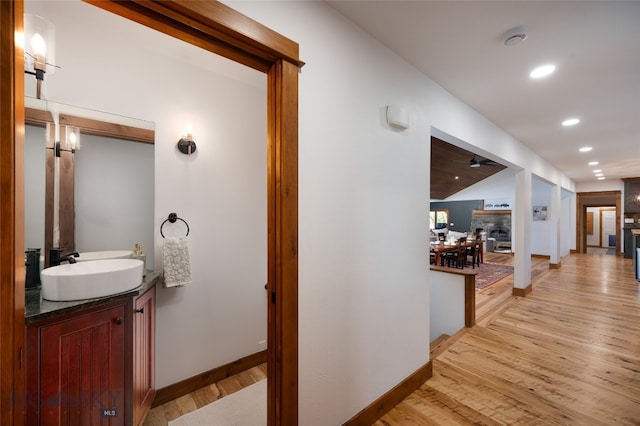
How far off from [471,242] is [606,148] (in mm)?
3614

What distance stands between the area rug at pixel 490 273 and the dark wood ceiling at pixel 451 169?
285cm

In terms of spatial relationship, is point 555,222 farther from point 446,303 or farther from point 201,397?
point 201,397

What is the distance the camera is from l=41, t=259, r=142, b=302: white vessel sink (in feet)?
4.08

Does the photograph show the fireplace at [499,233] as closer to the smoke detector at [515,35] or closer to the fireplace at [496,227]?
the fireplace at [496,227]

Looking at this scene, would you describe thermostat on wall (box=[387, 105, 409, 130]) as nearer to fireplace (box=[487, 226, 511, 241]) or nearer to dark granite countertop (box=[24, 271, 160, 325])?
dark granite countertop (box=[24, 271, 160, 325])

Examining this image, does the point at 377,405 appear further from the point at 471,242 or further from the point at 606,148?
the point at 471,242

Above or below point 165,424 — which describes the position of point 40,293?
above

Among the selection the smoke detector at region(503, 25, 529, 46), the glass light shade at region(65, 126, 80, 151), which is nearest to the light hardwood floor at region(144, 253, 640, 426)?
the glass light shade at region(65, 126, 80, 151)

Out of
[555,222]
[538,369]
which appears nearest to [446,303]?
[538,369]

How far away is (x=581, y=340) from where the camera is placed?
2.89 m

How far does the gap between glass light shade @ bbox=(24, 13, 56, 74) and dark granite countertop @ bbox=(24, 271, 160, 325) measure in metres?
1.25

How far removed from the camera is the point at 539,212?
A: 30.4 feet

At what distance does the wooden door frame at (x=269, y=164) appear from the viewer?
0.72 metres

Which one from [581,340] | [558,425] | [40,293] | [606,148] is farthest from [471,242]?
[40,293]
